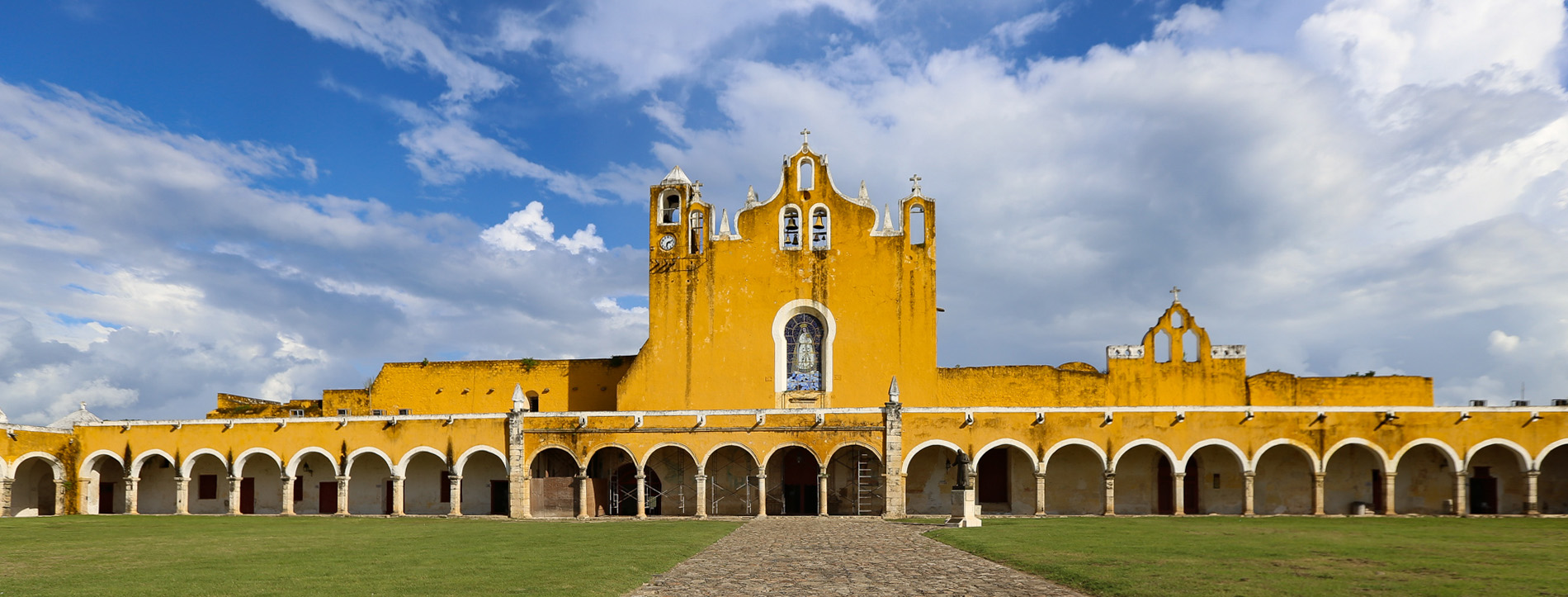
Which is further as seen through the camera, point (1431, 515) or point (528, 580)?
point (1431, 515)

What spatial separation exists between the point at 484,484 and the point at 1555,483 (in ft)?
111

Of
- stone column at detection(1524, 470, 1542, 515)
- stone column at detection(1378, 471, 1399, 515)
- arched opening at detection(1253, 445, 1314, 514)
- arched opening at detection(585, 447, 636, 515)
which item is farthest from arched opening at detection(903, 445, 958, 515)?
stone column at detection(1524, 470, 1542, 515)

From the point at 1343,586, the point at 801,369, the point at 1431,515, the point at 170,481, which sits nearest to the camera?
the point at 1343,586

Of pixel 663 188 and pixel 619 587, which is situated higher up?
Answer: pixel 663 188

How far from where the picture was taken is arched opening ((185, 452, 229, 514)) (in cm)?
3759

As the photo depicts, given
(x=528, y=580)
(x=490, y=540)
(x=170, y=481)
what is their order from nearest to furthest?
1. (x=528, y=580)
2. (x=490, y=540)
3. (x=170, y=481)

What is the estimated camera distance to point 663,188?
37.8m

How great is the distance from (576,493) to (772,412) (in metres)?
6.65

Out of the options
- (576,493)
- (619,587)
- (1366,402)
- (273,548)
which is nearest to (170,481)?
(576,493)

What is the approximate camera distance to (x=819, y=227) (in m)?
36.2

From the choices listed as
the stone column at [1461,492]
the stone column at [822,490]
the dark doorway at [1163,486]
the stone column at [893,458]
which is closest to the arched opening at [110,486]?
the stone column at [822,490]

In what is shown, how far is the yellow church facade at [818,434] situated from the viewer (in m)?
31.9

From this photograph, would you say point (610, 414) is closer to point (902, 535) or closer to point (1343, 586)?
point (902, 535)

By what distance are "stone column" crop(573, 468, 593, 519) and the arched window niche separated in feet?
22.1
